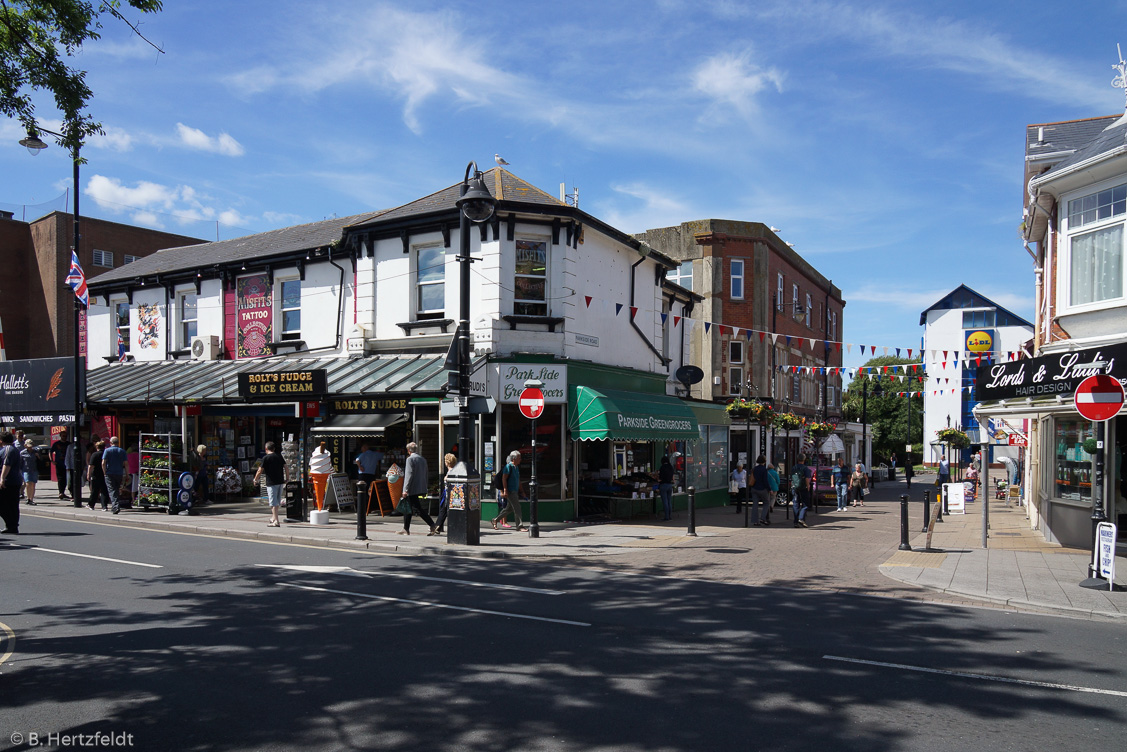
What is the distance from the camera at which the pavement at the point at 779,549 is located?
35.1 ft

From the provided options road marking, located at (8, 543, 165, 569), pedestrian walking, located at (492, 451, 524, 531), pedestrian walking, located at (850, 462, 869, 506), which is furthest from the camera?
pedestrian walking, located at (850, 462, 869, 506)

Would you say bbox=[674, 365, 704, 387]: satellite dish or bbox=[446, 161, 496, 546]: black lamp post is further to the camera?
bbox=[674, 365, 704, 387]: satellite dish

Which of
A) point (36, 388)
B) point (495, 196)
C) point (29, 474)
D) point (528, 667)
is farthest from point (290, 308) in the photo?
point (528, 667)

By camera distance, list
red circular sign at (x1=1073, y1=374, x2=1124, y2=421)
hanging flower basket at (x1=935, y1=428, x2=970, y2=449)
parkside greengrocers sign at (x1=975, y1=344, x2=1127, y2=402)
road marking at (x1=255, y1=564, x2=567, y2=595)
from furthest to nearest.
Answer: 1. hanging flower basket at (x1=935, y1=428, x2=970, y2=449)
2. parkside greengrocers sign at (x1=975, y1=344, x2=1127, y2=402)
3. red circular sign at (x1=1073, y1=374, x2=1124, y2=421)
4. road marking at (x1=255, y1=564, x2=567, y2=595)

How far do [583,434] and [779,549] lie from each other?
5045 mm

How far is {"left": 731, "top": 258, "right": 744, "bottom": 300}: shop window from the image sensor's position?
1277 inches

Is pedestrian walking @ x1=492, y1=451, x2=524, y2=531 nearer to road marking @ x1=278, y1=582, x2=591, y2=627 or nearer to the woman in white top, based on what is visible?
the woman in white top

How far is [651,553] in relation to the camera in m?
14.0

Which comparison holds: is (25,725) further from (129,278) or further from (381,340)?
(129,278)

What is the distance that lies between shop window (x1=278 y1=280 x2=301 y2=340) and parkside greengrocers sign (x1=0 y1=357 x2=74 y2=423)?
5.98m

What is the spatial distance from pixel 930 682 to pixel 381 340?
15920 millimetres

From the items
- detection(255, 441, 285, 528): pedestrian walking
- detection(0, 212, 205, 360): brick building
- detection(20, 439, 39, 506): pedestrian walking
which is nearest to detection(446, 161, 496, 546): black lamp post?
detection(255, 441, 285, 528): pedestrian walking

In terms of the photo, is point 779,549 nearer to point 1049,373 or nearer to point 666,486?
point 666,486

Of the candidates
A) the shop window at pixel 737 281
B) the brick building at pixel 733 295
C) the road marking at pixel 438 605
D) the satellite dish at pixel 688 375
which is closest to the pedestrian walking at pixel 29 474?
the road marking at pixel 438 605
